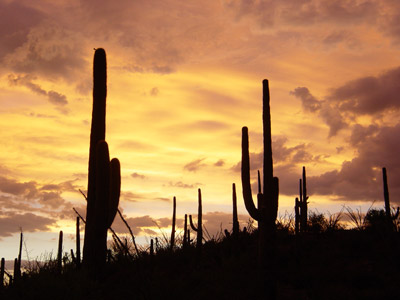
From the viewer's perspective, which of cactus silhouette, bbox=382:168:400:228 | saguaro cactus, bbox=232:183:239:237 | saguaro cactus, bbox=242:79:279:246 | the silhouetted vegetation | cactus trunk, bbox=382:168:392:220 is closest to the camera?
the silhouetted vegetation

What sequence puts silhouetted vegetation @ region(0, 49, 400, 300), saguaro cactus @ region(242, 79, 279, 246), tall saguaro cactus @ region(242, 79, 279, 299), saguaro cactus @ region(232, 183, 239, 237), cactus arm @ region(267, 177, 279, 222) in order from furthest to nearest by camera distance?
saguaro cactus @ region(232, 183, 239, 237) < cactus arm @ region(267, 177, 279, 222) < saguaro cactus @ region(242, 79, 279, 246) < tall saguaro cactus @ region(242, 79, 279, 299) < silhouetted vegetation @ region(0, 49, 400, 300)

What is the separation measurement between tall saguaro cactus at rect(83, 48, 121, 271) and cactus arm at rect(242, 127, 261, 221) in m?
3.51

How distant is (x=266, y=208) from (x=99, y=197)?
435 centimetres

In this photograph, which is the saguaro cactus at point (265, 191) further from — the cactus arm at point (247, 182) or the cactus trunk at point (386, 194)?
the cactus trunk at point (386, 194)

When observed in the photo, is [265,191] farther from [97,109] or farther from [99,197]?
[97,109]

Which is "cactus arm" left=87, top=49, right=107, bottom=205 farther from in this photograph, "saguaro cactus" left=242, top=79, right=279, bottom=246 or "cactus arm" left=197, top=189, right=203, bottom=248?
"cactus arm" left=197, top=189, right=203, bottom=248

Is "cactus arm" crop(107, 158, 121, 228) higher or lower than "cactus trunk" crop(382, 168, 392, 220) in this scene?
lower

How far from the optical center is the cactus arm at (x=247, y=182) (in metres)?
→ 12.5

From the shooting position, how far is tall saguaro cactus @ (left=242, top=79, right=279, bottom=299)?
12453 mm

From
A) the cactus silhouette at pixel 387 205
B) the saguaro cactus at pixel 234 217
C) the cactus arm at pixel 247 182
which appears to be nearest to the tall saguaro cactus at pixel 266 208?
the cactus arm at pixel 247 182

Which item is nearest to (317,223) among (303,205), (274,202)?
(303,205)

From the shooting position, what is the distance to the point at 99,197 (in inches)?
424

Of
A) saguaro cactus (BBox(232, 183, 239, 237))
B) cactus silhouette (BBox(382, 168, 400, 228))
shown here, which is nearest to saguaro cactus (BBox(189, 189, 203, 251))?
saguaro cactus (BBox(232, 183, 239, 237))

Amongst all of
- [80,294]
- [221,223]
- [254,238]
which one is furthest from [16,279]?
[254,238]
